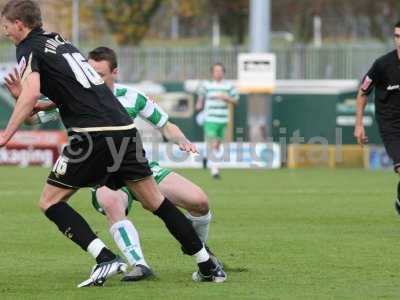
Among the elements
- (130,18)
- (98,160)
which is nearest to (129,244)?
(98,160)

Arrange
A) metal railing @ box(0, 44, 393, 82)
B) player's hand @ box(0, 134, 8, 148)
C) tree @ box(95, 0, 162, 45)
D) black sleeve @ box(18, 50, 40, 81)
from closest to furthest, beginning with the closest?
player's hand @ box(0, 134, 8, 148)
black sleeve @ box(18, 50, 40, 81)
metal railing @ box(0, 44, 393, 82)
tree @ box(95, 0, 162, 45)

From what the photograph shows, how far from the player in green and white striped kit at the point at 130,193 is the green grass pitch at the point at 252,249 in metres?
0.39

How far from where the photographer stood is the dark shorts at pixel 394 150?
11992 mm

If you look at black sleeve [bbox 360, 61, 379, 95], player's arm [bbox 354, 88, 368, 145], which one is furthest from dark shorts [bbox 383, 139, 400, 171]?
black sleeve [bbox 360, 61, 379, 95]

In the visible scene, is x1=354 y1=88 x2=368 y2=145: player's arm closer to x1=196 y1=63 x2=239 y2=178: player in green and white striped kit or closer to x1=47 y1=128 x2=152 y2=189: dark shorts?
x1=47 y1=128 x2=152 y2=189: dark shorts

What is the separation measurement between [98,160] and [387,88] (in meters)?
4.64

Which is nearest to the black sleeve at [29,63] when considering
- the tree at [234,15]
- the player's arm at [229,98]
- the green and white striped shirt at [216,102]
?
the player's arm at [229,98]

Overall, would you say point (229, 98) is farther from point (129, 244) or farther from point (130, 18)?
point (130, 18)

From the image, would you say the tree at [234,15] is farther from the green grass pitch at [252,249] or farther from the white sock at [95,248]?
the white sock at [95,248]

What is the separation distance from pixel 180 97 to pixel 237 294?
953 inches

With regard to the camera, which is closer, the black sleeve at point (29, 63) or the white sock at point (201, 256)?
the black sleeve at point (29, 63)

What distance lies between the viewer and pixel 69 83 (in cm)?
831

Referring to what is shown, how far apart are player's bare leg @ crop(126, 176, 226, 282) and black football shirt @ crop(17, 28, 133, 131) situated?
18.2 inches

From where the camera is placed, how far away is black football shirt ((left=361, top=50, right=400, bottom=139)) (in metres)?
12.0
